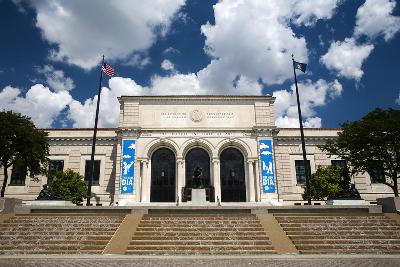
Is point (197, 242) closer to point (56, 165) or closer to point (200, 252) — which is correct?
point (200, 252)

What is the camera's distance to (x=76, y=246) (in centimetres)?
1459

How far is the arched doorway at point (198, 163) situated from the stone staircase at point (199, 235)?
14.8 meters

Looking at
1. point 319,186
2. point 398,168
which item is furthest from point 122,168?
point 398,168

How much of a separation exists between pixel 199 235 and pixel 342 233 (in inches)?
289

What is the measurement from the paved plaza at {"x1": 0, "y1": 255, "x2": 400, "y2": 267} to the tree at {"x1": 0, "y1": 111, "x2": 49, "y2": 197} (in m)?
16.0

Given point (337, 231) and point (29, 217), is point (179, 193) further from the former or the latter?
point (337, 231)

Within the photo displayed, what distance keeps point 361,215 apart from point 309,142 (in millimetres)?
17771

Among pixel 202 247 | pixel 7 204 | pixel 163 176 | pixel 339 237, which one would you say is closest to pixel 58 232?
pixel 7 204

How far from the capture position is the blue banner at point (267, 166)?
31.9m

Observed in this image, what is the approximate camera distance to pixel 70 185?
2964 cm

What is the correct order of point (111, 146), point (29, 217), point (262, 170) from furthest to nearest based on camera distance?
1. point (111, 146)
2. point (262, 170)
3. point (29, 217)

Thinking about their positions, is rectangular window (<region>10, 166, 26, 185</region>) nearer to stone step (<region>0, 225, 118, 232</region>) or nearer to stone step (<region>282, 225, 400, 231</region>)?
stone step (<region>0, 225, 118, 232</region>)

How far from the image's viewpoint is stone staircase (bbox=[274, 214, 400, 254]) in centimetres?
1449

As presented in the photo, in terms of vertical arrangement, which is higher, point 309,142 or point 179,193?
point 309,142
